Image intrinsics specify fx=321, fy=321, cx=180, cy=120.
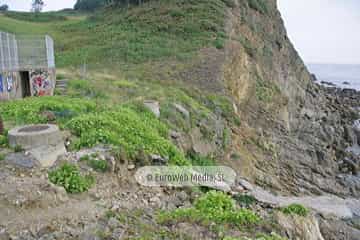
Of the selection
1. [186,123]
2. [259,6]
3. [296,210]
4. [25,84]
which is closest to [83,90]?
[25,84]

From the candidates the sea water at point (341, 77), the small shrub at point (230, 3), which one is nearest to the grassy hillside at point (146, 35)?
the small shrub at point (230, 3)

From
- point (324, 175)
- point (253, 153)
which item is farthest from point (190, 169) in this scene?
point (324, 175)

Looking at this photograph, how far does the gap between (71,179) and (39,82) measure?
8.78m

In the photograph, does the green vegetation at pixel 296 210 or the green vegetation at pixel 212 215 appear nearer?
the green vegetation at pixel 212 215

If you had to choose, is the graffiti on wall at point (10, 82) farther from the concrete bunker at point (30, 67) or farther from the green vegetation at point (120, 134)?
the green vegetation at point (120, 134)

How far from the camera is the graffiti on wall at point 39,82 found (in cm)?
1364

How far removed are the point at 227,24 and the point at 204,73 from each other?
10734 millimetres

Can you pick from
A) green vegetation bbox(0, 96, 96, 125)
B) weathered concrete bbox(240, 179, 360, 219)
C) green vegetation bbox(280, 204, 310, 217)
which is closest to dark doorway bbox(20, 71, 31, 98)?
green vegetation bbox(0, 96, 96, 125)

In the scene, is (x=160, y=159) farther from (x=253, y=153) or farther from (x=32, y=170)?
(x=253, y=153)

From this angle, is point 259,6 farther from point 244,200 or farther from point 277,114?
point 244,200

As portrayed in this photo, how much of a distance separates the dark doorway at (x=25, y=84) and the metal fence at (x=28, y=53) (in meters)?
0.31

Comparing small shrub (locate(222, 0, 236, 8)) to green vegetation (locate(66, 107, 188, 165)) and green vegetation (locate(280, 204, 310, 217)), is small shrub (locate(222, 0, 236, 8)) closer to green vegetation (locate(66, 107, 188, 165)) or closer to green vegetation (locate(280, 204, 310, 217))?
green vegetation (locate(66, 107, 188, 165))

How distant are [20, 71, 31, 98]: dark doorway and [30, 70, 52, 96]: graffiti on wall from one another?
0.33 meters

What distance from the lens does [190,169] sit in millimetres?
8617
